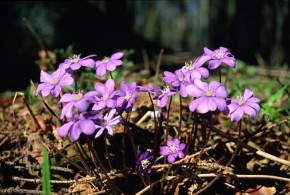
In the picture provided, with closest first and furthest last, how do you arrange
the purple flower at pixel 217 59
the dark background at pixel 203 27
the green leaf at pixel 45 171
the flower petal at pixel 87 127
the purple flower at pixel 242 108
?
the green leaf at pixel 45 171
the flower petal at pixel 87 127
the purple flower at pixel 242 108
the purple flower at pixel 217 59
the dark background at pixel 203 27

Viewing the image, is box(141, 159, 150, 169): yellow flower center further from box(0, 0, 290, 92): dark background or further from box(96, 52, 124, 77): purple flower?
box(0, 0, 290, 92): dark background

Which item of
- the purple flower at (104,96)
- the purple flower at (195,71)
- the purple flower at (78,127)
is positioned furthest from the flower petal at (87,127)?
the purple flower at (195,71)

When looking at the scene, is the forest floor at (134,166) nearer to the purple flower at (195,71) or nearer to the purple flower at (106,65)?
the purple flower at (195,71)

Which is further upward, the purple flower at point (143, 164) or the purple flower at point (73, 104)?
the purple flower at point (73, 104)

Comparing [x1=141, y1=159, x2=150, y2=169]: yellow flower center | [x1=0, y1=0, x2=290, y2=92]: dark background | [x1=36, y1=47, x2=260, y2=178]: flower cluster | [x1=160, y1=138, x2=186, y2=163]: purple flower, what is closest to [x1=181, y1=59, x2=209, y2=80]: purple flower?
[x1=36, y1=47, x2=260, y2=178]: flower cluster

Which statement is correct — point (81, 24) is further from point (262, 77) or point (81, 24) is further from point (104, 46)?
point (262, 77)

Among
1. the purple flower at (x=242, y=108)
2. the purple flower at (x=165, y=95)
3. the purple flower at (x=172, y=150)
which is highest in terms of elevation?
the purple flower at (x=165, y=95)

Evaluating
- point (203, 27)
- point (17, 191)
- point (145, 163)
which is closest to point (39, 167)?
point (17, 191)

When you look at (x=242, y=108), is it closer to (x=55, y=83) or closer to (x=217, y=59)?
(x=217, y=59)
